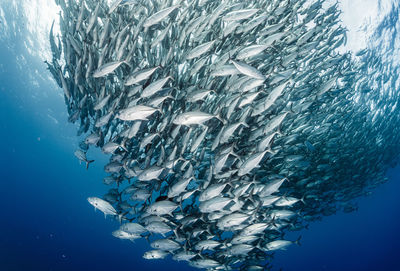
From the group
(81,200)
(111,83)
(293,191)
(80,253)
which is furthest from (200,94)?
(81,200)

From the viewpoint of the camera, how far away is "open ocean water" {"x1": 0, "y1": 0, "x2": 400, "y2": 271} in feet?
78.0

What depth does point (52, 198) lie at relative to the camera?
7325cm

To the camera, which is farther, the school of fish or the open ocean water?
the open ocean water

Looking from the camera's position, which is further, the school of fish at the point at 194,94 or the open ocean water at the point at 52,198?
the open ocean water at the point at 52,198

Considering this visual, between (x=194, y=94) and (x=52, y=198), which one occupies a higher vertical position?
(x=52, y=198)

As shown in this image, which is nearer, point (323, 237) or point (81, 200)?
point (81, 200)

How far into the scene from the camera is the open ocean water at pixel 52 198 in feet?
78.0

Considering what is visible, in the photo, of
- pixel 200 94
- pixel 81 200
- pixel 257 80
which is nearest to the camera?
pixel 257 80

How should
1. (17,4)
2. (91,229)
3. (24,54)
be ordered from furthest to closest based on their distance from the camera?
(91,229) < (24,54) < (17,4)

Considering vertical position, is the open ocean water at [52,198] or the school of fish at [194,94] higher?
the open ocean water at [52,198]

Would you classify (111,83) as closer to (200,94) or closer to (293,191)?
(200,94)

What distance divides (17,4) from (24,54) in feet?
27.9

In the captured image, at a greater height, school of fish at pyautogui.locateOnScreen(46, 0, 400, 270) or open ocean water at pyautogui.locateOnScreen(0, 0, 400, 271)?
open ocean water at pyautogui.locateOnScreen(0, 0, 400, 271)

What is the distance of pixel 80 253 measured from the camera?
36719 millimetres
